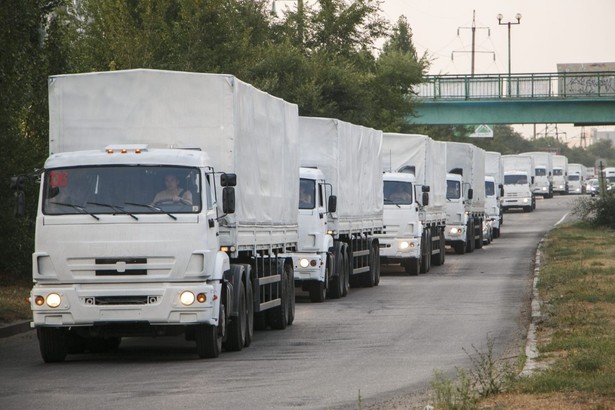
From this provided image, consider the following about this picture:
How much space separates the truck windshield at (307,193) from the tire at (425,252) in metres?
10.7

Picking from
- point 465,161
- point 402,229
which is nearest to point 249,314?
point 402,229

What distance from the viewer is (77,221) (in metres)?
16.6

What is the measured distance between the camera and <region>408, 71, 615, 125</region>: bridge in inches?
2899

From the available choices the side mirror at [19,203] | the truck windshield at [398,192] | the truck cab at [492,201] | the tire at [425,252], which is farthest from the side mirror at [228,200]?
the truck cab at [492,201]

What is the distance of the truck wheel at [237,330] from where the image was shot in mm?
18125

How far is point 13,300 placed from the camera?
2448 cm

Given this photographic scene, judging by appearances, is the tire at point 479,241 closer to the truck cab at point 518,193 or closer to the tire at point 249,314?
the tire at point 249,314

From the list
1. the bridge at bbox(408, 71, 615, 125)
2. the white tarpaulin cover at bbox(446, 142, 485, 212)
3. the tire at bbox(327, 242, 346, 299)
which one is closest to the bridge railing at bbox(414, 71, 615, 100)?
the bridge at bbox(408, 71, 615, 125)

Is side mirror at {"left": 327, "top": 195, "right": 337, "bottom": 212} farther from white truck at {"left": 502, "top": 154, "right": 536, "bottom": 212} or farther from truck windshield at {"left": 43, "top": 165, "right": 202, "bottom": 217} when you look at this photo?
white truck at {"left": 502, "top": 154, "right": 536, "bottom": 212}

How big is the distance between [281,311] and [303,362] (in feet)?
15.7

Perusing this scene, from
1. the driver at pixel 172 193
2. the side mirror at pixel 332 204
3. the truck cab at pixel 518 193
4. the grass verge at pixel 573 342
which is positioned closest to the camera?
the grass verge at pixel 573 342

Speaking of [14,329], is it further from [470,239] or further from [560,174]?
[560,174]

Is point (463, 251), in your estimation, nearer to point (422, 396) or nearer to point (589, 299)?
point (589, 299)

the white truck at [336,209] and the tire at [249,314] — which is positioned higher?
the white truck at [336,209]
